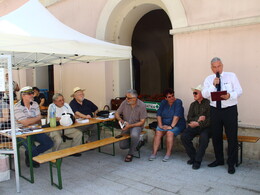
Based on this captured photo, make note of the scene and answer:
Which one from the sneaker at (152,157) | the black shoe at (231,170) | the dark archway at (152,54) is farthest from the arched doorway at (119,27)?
the black shoe at (231,170)

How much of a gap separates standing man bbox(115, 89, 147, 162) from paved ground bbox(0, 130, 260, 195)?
29 cm

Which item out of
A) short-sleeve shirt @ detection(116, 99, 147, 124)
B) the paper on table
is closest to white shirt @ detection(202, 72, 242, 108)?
the paper on table

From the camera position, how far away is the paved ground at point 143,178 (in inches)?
143

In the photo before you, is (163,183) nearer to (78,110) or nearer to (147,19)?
(78,110)

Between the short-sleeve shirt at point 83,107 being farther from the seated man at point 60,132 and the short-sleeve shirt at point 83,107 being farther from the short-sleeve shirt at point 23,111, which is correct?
the short-sleeve shirt at point 23,111

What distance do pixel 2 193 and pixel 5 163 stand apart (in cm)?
50

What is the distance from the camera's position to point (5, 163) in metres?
4.00

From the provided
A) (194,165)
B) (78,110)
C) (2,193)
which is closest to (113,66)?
(78,110)

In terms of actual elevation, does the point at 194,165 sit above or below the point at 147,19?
below

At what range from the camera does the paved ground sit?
3623mm

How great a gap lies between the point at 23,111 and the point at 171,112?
8.64 feet

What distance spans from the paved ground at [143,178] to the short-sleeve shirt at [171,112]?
0.67m

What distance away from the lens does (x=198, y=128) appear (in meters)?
4.64

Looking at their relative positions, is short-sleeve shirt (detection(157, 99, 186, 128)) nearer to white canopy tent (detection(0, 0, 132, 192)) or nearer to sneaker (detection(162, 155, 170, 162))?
sneaker (detection(162, 155, 170, 162))
